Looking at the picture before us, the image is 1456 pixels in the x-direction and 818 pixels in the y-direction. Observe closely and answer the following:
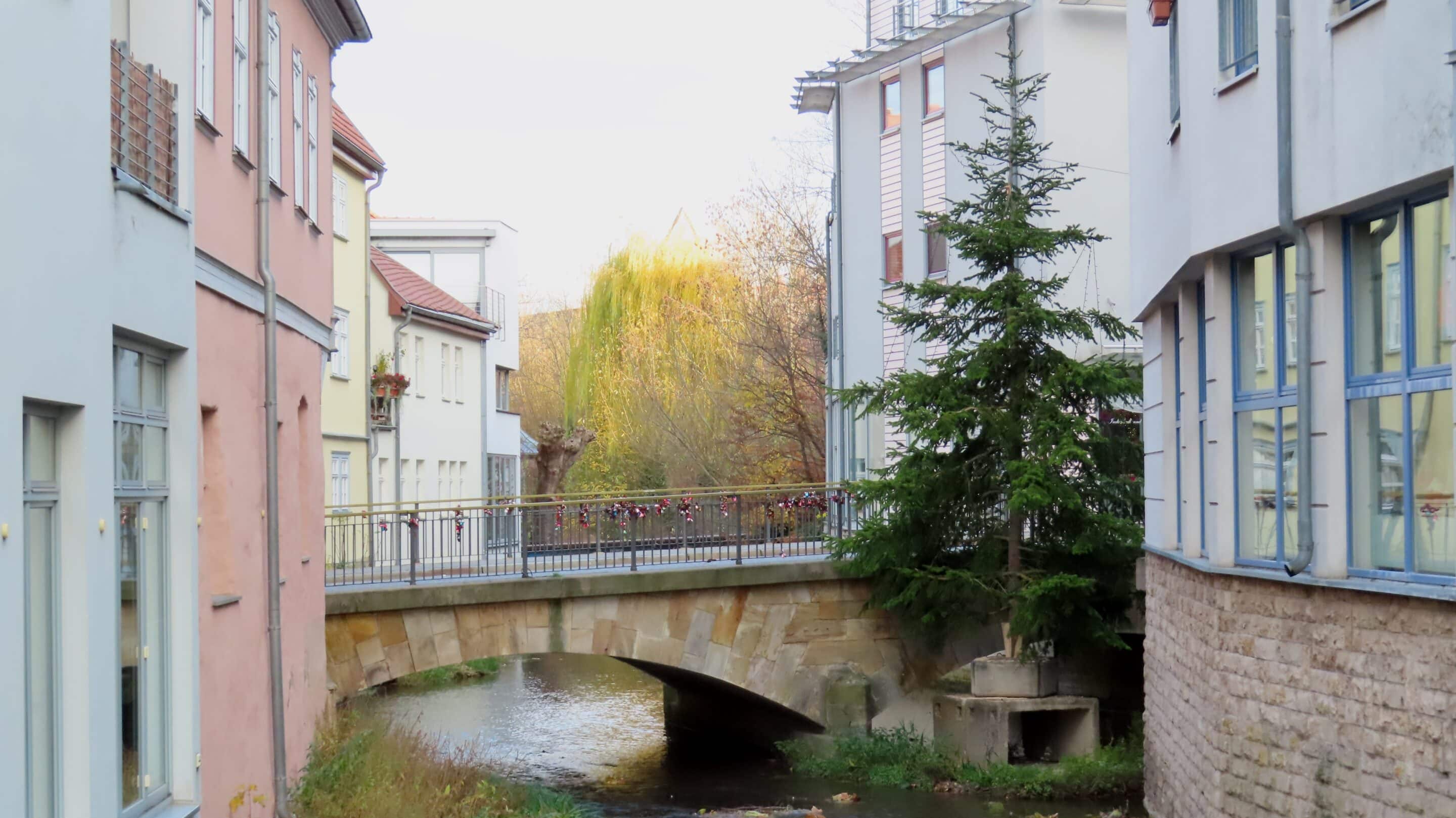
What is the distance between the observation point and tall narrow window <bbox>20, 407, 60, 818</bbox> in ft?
21.7


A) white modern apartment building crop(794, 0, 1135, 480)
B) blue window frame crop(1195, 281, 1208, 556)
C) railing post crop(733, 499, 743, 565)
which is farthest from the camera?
white modern apartment building crop(794, 0, 1135, 480)

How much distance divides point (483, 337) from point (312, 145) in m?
22.2

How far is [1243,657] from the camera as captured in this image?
1032 cm

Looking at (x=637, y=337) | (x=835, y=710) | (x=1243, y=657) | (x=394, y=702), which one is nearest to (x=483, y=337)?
(x=637, y=337)

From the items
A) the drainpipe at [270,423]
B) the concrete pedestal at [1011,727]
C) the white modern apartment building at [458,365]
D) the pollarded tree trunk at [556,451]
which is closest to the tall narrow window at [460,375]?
the white modern apartment building at [458,365]

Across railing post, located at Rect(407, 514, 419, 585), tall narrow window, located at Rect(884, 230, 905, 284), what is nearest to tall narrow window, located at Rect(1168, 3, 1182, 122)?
railing post, located at Rect(407, 514, 419, 585)

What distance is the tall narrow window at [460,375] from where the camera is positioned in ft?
117

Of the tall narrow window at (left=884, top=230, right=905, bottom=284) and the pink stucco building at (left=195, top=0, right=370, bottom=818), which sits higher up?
the tall narrow window at (left=884, top=230, right=905, bottom=284)

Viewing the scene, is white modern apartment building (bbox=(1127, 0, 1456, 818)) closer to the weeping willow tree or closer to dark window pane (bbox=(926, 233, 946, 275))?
dark window pane (bbox=(926, 233, 946, 275))

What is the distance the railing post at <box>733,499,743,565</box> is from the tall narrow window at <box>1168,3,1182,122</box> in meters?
8.15

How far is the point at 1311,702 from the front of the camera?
942 centimetres

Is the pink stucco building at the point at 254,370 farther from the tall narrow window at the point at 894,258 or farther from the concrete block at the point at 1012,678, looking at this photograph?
the tall narrow window at the point at 894,258

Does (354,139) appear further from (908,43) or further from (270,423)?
(270,423)

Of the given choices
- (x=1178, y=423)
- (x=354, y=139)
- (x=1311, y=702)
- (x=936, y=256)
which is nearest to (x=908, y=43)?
(x=936, y=256)
